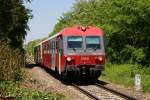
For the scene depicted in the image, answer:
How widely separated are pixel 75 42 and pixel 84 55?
1034 mm

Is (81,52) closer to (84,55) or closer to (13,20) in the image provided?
(84,55)

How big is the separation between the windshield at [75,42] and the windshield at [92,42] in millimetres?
403

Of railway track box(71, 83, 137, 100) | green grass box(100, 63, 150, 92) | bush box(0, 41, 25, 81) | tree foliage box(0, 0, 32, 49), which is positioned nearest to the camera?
railway track box(71, 83, 137, 100)

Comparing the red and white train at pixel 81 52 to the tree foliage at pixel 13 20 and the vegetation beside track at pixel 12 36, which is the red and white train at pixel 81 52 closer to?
the vegetation beside track at pixel 12 36

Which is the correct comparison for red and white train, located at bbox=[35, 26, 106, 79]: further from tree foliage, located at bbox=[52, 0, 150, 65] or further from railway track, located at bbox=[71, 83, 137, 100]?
tree foliage, located at bbox=[52, 0, 150, 65]

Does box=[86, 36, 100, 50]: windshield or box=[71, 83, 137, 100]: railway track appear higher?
box=[86, 36, 100, 50]: windshield

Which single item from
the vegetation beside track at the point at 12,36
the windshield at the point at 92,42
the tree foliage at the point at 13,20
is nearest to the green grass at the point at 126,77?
the windshield at the point at 92,42

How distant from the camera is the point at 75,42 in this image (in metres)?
25.2

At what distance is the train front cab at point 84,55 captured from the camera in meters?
24.3

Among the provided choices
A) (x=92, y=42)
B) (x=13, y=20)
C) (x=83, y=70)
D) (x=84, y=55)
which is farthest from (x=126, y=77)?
(x=13, y=20)

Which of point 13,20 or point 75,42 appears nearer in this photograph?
point 75,42

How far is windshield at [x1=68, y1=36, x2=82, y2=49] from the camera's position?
81.7ft

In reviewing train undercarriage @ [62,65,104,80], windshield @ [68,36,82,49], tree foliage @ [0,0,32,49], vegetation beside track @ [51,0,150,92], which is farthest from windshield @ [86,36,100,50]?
tree foliage @ [0,0,32,49]

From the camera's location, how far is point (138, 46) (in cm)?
4119
